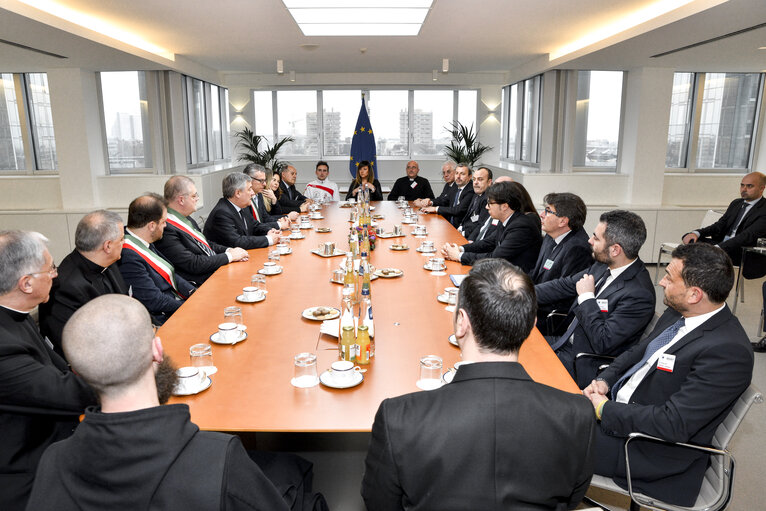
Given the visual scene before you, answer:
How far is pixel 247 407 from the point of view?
6.37 ft

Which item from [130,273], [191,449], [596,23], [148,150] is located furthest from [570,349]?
[148,150]

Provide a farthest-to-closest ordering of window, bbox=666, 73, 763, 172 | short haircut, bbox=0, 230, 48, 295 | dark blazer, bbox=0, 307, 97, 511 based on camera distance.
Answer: window, bbox=666, 73, 763, 172 < short haircut, bbox=0, 230, 48, 295 < dark blazer, bbox=0, 307, 97, 511

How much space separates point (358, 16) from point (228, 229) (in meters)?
2.44

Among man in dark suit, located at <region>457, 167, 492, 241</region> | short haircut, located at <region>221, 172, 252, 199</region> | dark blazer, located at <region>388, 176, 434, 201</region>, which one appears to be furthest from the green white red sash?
dark blazer, located at <region>388, 176, 434, 201</region>

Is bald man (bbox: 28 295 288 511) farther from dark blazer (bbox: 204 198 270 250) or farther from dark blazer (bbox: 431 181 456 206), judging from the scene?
dark blazer (bbox: 431 181 456 206)

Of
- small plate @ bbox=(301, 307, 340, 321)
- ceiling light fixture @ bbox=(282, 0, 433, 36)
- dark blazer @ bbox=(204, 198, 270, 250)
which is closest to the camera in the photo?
small plate @ bbox=(301, 307, 340, 321)

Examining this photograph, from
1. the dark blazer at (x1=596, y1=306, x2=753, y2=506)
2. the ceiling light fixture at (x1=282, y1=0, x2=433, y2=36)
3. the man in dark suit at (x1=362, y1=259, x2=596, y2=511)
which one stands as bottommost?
the dark blazer at (x1=596, y1=306, x2=753, y2=506)

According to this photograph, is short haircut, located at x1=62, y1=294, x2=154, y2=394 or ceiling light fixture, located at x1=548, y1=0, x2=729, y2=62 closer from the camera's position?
short haircut, located at x1=62, y1=294, x2=154, y2=394

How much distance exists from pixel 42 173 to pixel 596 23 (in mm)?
8690

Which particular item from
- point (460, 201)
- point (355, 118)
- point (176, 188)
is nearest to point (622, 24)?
point (460, 201)

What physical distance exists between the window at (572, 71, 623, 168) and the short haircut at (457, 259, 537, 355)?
815 cm

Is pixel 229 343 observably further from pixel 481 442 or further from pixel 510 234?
pixel 510 234

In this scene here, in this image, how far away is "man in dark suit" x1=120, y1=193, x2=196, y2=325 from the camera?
3398mm

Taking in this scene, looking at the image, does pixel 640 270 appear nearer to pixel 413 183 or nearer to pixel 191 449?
pixel 191 449
